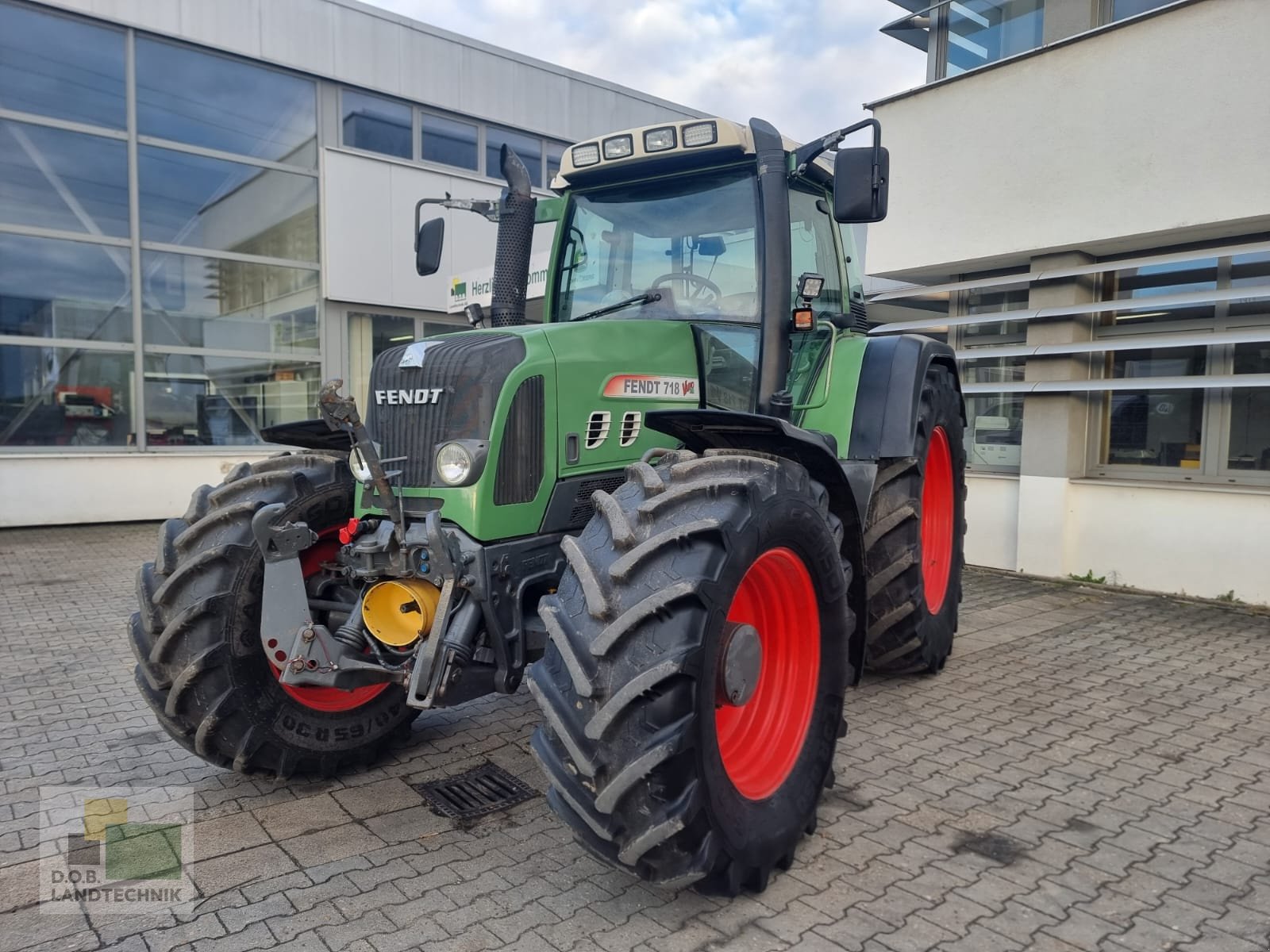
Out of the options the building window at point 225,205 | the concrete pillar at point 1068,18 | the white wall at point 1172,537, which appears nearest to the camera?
the white wall at point 1172,537

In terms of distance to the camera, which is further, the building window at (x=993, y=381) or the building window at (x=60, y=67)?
the building window at (x=60, y=67)

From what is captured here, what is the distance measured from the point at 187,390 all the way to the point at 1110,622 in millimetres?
9890

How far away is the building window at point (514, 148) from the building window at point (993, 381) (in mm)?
7080

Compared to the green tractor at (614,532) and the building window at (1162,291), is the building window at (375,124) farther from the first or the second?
the building window at (1162,291)

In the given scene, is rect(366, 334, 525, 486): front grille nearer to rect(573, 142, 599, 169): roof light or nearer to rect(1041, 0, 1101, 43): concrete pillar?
rect(573, 142, 599, 169): roof light

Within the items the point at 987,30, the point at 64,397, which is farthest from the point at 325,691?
Result: the point at 64,397

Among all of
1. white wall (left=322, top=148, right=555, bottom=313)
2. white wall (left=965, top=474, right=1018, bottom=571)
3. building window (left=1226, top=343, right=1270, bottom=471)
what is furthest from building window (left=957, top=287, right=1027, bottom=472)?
white wall (left=322, top=148, right=555, bottom=313)

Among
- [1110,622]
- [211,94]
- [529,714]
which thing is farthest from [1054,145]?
[211,94]

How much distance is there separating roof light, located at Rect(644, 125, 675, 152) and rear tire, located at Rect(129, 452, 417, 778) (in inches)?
70.4

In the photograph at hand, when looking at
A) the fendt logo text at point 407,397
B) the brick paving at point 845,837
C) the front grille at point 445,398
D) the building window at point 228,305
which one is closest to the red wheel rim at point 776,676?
the brick paving at point 845,837

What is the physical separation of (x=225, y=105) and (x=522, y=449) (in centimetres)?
1001

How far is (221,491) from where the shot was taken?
319 cm

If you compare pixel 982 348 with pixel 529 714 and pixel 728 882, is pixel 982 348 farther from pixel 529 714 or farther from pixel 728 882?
pixel 728 882

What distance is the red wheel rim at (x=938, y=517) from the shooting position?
16.2 ft
